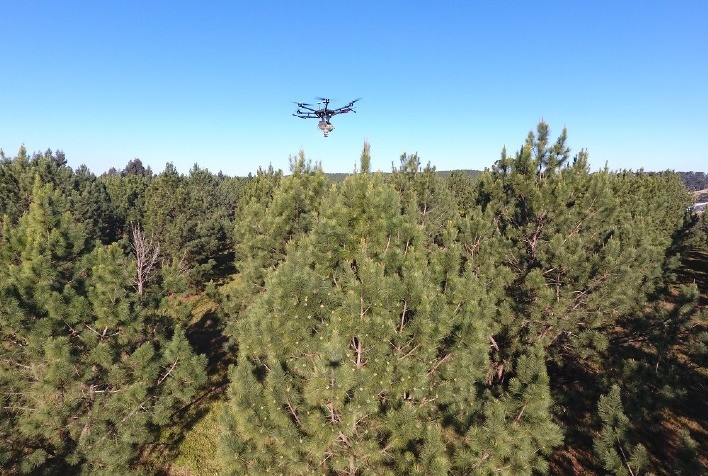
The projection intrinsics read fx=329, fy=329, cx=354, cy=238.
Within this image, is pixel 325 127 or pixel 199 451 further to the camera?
pixel 325 127

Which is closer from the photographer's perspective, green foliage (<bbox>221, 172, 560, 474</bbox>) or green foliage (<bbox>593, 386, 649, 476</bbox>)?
green foliage (<bbox>221, 172, 560, 474</bbox>)

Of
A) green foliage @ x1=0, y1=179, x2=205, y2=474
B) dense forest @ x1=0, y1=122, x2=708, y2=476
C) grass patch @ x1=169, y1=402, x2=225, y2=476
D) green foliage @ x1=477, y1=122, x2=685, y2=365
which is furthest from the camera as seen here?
grass patch @ x1=169, y1=402, x2=225, y2=476

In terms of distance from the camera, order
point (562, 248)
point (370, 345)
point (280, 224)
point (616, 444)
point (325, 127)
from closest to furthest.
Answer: point (370, 345)
point (616, 444)
point (562, 248)
point (280, 224)
point (325, 127)

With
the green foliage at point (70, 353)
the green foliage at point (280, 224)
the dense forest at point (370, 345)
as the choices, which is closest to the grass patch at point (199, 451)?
the dense forest at point (370, 345)

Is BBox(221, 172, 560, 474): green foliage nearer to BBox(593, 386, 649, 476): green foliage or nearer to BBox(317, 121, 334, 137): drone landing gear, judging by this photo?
BBox(593, 386, 649, 476): green foliage

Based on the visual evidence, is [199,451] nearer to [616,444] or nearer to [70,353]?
[70,353]

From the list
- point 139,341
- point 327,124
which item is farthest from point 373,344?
point 327,124

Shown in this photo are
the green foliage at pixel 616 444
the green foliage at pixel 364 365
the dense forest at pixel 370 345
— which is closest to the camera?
the green foliage at pixel 364 365

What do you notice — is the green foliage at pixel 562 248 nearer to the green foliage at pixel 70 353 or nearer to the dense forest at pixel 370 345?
the dense forest at pixel 370 345

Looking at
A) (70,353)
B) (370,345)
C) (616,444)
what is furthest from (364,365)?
(70,353)

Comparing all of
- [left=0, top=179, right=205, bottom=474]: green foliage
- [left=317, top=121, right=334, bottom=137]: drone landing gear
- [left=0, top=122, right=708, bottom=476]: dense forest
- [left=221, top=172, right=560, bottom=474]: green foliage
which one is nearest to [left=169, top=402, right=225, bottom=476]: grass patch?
[left=0, top=122, right=708, bottom=476]: dense forest
